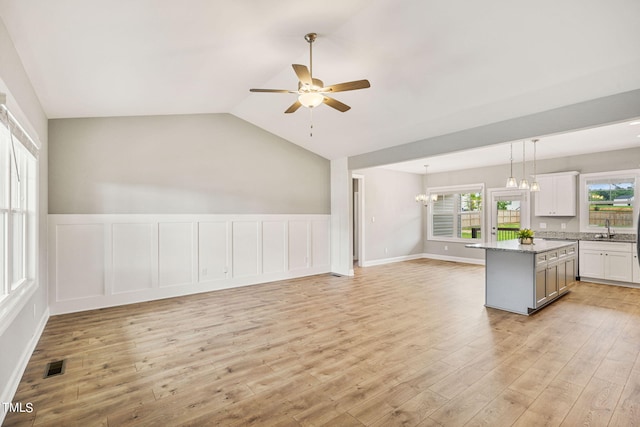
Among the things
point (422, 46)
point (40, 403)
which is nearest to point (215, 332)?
point (40, 403)

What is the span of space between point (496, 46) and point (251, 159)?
4.35m

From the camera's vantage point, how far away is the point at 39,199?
3660mm

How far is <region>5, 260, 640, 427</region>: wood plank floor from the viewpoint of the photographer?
2117mm

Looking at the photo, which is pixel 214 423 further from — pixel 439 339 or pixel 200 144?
pixel 200 144

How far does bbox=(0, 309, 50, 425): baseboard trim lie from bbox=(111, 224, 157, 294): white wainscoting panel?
3.49ft

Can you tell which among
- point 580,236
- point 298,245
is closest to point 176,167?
point 298,245

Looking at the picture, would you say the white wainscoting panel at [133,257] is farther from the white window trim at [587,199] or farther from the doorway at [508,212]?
the white window trim at [587,199]

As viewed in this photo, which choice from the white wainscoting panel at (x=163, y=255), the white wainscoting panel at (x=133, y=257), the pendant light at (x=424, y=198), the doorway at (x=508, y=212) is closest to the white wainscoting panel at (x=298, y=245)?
the white wainscoting panel at (x=163, y=255)

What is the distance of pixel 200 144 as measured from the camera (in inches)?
215

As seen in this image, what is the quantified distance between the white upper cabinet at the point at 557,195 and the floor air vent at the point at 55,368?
8.49m

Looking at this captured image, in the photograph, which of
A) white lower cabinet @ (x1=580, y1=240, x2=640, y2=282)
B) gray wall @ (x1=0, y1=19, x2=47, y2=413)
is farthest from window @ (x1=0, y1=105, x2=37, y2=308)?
white lower cabinet @ (x1=580, y1=240, x2=640, y2=282)

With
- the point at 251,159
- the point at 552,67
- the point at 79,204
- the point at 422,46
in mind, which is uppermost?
the point at 422,46

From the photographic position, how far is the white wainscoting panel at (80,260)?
4305 millimetres

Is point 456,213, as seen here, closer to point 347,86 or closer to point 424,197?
point 424,197
